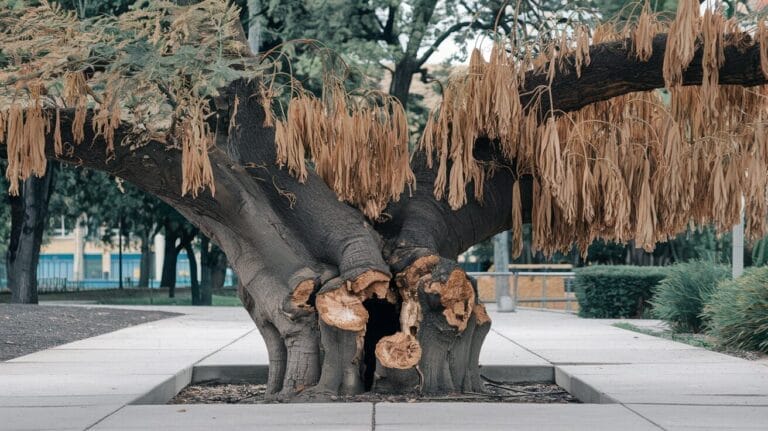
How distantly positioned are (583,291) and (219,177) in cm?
1396

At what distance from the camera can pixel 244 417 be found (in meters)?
Answer: 7.62

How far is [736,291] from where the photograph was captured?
1445 cm

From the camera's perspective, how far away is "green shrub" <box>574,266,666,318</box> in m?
21.6

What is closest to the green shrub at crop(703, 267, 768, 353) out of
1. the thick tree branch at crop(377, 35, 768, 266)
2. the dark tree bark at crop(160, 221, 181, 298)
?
the thick tree branch at crop(377, 35, 768, 266)

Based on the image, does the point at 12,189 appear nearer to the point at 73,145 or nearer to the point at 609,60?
the point at 73,145

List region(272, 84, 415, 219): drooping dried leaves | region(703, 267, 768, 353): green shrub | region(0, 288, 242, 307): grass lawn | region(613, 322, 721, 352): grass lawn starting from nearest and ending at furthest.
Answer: region(272, 84, 415, 219): drooping dried leaves
region(703, 267, 768, 353): green shrub
region(613, 322, 721, 352): grass lawn
region(0, 288, 242, 307): grass lawn

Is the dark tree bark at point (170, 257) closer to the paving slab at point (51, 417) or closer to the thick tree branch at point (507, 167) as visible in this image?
the thick tree branch at point (507, 167)

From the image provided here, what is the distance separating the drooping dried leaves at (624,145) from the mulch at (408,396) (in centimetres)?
140

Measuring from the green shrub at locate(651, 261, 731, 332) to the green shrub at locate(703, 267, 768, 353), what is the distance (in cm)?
251

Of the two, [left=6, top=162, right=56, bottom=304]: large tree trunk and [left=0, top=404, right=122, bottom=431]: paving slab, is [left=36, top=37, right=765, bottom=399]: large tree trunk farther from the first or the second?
[left=6, top=162, right=56, bottom=304]: large tree trunk

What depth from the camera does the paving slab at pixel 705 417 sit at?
720 cm

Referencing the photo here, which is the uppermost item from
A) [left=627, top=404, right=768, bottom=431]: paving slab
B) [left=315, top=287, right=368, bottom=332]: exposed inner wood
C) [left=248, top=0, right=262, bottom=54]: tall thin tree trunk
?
[left=248, top=0, right=262, bottom=54]: tall thin tree trunk

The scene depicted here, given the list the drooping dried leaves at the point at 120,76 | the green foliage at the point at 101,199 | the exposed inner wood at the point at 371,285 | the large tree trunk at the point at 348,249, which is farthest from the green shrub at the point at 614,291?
the drooping dried leaves at the point at 120,76

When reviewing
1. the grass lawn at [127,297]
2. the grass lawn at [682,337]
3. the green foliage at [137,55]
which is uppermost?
the green foliage at [137,55]
